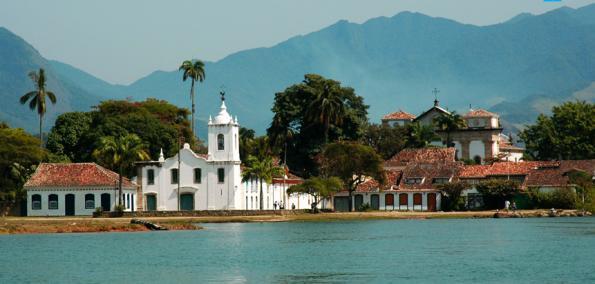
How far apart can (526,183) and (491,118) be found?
4121 cm

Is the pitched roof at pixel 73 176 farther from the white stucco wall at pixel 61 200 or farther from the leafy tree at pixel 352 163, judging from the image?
the leafy tree at pixel 352 163

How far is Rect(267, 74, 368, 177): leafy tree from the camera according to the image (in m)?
127

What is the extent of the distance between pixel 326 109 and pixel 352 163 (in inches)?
637

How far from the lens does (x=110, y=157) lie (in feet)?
332

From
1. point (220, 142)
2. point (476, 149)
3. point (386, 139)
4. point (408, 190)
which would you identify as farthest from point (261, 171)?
point (476, 149)

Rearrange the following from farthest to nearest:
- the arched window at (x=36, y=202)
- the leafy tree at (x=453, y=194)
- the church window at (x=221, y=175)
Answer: the leafy tree at (x=453, y=194) < the church window at (x=221, y=175) < the arched window at (x=36, y=202)

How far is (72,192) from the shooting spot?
105m

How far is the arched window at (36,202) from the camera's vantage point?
346 feet

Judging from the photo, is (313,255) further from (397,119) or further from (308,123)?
(397,119)

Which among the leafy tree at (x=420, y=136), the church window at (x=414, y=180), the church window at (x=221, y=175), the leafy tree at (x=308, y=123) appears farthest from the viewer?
the leafy tree at (x=420, y=136)

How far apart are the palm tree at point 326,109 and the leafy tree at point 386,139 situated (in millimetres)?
19121

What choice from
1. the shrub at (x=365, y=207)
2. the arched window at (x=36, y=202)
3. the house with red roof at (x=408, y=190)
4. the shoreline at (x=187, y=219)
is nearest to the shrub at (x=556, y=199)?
the shoreline at (x=187, y=219)

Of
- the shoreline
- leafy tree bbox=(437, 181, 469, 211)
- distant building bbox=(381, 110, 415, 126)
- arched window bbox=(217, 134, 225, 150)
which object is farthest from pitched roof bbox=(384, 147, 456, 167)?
distant building bbox=(381, 110, 415, 126)

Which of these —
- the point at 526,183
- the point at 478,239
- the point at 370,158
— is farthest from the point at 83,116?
the point at 478,239
